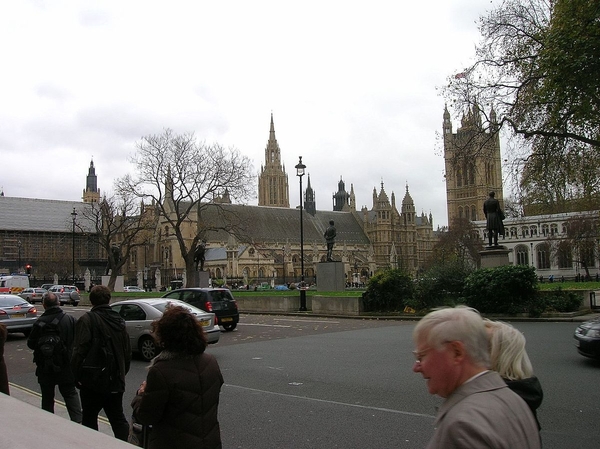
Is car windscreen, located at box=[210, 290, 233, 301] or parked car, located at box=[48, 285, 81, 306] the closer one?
car windscreen, located at box=[210, 290, 233, 301]

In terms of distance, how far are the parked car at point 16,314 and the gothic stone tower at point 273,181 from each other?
110 meters

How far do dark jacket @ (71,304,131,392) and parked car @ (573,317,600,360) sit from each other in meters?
8.29

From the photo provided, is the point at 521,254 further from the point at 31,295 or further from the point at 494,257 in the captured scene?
the point at 31,295

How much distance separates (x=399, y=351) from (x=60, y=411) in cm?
774

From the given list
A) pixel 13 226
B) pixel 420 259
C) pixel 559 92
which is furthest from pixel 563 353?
pixel 420 259

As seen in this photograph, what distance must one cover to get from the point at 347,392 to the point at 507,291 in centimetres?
1396

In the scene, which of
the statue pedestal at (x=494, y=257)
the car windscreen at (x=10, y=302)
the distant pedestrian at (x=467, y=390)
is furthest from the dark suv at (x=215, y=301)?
the distant pedestrian at (x=467, y=390)

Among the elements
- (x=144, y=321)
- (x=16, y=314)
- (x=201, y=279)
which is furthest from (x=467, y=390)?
→ (x=201, y=279)

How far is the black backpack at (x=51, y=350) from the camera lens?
694 centimetres

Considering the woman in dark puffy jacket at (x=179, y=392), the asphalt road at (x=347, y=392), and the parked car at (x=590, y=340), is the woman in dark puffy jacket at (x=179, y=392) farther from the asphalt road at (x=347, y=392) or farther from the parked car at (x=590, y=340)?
the parked car at (x=590, y=340)

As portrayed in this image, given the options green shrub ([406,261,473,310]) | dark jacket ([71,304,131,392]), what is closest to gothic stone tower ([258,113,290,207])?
green shrub ([406,261,473,310])

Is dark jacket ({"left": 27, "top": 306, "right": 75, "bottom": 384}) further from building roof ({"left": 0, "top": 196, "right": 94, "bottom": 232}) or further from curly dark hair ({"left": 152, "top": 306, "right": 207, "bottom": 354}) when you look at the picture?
building roof ({"left": 0, "top": 196, "right": 94, "bottom": 232})

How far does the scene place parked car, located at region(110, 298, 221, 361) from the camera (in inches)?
526

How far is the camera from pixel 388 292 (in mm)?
25297
